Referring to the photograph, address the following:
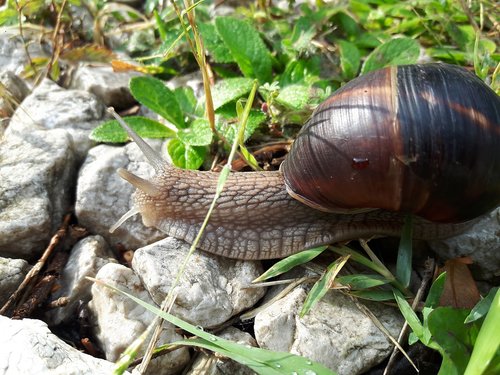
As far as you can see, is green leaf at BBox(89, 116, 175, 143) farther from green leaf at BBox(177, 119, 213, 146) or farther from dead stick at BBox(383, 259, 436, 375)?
dead stick at BBox(383, 259, 436, 375)

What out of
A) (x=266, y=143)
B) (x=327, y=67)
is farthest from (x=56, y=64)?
(x=327, y=67)

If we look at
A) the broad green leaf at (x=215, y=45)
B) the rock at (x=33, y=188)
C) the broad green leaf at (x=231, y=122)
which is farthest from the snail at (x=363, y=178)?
the broad green leaf at (x=215, y=45)

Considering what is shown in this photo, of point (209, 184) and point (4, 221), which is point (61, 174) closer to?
point (4, 221)

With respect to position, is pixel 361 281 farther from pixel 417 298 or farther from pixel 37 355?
pixel 37 355

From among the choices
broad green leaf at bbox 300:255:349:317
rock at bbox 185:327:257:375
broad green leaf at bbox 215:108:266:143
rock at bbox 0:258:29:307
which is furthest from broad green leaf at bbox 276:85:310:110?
rock at bbox 0:258:29:307

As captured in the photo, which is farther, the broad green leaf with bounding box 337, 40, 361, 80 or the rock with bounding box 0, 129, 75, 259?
the broad green leaf with bounding box 337, 40, 361, 80

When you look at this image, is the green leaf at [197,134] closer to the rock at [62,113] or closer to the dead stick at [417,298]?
the rock at [62,113]

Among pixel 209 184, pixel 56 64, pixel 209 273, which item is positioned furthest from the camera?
pixel 56 64
